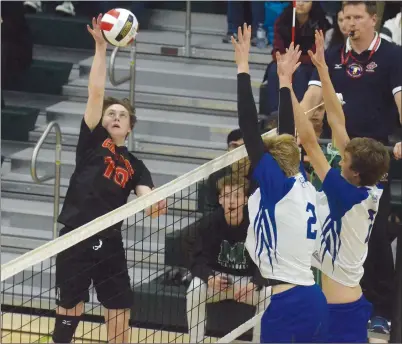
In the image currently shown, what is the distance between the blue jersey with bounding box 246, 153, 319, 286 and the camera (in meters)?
7.54

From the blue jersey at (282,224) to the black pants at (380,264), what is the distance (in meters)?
1.74

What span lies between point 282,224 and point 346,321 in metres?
0.87

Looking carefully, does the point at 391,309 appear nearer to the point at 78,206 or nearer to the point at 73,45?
the point at 78,206

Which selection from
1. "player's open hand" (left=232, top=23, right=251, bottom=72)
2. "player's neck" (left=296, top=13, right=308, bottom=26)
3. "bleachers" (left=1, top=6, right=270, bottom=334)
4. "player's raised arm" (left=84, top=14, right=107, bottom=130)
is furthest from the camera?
"bleachers" (left=1, top=6, right=270, bottom=334)

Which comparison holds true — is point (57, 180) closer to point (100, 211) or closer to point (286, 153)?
point (100, 211)

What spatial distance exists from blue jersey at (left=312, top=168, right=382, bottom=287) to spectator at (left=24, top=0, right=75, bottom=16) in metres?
5.74

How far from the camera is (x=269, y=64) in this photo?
11203mm

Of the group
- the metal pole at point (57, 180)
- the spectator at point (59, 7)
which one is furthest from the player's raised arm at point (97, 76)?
the spectator at point (59, 7)

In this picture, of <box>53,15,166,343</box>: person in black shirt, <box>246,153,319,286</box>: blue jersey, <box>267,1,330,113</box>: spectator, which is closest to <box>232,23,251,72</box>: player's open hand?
<box>246,153,319,286</box>: blue jersey

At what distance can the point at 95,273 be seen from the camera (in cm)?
898

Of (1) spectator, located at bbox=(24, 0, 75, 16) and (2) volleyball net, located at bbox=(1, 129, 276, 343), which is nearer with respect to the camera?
(2) volleyball net, located at bbox=(1, 129, 276, 343)

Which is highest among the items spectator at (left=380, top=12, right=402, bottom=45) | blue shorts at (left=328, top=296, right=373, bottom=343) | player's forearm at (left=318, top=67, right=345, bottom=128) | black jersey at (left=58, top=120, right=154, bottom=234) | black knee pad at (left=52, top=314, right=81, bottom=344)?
spectator at (left=380, top=12, right=402, bottom=45)

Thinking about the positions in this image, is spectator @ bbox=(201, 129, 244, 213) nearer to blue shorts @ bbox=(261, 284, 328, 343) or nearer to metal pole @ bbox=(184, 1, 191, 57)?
metal pole @ bbox=(184, 1, 191, 57)

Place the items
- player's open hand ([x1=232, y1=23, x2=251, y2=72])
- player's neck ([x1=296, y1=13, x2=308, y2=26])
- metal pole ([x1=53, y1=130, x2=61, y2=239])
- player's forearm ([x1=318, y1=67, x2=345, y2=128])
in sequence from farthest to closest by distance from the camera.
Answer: player's neck ([x1=296, y1=13, x2=308, y2=26]) < metal pole ([x1=53, y1=130, x2=61, y2=239]) < player's forearm ([x1=318, y1=67, x2=345, y2=128]) < player's open hand ([x1=232, y1=23, x2=251, y2=72])
